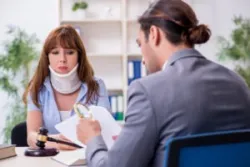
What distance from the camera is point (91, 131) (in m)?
1.49

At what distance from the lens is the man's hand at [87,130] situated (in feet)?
4.84

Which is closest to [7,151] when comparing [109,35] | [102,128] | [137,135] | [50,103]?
[102,128]

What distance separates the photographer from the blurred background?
4355 millimetres

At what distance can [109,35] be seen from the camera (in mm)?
4520

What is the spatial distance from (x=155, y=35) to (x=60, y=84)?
4.36 feet

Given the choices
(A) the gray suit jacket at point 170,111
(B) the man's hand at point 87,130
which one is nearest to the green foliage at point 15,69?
(B) the man's hand at point 87,130

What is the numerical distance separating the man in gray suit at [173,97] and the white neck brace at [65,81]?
1.22m

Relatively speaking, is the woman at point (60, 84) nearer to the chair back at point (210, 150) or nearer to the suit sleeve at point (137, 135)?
the suit sleeve at point (137, 135)

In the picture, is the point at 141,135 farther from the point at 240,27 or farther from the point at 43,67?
the point at 240,27

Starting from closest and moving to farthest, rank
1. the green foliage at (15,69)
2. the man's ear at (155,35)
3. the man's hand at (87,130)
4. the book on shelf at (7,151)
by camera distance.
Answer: the man's ear at (155,35)
the man's hand at (87,130)
the book on shelf at (7,151)
the green foliage at (15,69)

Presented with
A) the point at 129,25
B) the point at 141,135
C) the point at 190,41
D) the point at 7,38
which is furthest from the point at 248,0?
the point at 141,135

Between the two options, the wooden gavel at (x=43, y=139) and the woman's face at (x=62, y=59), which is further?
the woman's face at (x=62, y=59)

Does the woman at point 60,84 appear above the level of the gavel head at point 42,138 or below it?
above

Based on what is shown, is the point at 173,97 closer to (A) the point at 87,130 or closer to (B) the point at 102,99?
(A) the point at 87,130
